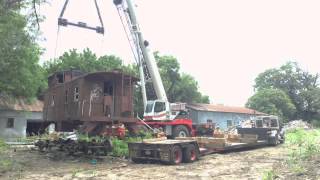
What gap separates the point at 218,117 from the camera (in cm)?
5178

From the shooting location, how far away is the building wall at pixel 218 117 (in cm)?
4831

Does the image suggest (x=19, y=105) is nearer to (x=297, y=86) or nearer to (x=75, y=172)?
(x=75, y=172)

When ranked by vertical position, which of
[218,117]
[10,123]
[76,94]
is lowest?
[10,123]

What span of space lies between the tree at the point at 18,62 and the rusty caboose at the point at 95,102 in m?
2.68

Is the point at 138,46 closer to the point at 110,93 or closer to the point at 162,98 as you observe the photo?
the point at 162,98

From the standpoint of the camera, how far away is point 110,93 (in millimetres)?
19469

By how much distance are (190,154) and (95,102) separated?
4705 mm

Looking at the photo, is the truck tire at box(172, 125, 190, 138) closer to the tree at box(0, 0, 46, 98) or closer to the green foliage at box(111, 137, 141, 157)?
the green foliage at box(111, 137, 141, 157)

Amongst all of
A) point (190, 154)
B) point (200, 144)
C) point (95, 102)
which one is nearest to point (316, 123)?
point (200, 144)

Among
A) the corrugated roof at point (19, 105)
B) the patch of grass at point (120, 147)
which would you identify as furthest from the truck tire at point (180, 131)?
the corrugated roof at point (19, 105)

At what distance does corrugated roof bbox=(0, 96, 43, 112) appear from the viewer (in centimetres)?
3249

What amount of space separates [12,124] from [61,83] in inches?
647

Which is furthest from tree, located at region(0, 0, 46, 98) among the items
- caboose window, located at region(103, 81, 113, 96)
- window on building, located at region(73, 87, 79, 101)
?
caboose window, located at region(103, 81, 113, 96)

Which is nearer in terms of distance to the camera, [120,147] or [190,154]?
[190,154]
